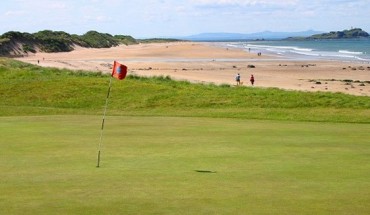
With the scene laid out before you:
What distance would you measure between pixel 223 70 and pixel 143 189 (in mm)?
59775

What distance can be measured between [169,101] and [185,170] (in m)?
18.6

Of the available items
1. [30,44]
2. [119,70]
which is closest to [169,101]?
[119,70]

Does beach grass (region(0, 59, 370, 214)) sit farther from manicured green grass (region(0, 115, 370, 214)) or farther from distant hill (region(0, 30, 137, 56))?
distant hill (region(0, 30, 137, 56))

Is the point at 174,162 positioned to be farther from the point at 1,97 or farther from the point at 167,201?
the point at 1,97

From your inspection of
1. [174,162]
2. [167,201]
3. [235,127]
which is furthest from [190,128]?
[167,201]

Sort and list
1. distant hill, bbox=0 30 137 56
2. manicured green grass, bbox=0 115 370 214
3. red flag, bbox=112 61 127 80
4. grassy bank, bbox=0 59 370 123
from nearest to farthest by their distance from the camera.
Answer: manicured green grass, bbox=0 115 370 214
red flag, bbox=112 61 127 80
grassy bank, bbox=0 59 370 123
distant hill, bbox=0 30 137 56

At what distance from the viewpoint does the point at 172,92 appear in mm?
32188

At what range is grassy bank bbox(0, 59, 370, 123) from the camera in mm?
26016

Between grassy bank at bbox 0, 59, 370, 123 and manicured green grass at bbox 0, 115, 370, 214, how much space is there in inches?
286

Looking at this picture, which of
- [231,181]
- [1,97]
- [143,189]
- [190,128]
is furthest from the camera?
[1,97]

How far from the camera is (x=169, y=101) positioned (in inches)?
1187

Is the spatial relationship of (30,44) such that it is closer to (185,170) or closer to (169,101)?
(169,101)

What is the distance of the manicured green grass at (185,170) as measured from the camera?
359 inches

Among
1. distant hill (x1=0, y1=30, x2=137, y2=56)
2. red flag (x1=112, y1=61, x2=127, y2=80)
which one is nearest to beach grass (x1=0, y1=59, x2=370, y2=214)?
red flag (x1=112, y1=61, x2=127, y2=80)
